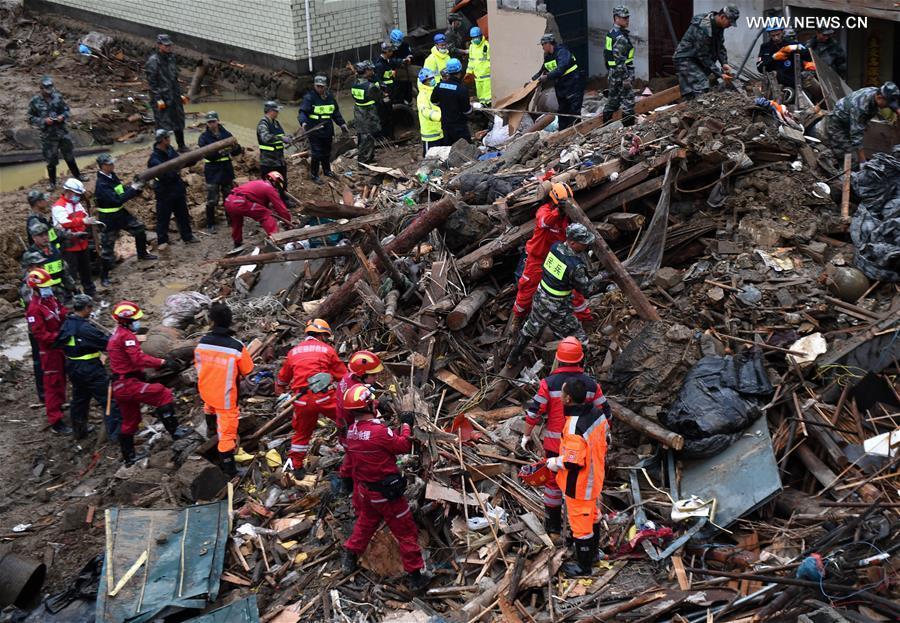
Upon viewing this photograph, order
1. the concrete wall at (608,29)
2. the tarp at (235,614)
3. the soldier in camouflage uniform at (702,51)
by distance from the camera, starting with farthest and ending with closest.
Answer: the concrete wall at (608,29) → the soldier in camouflage uniform at (702,51) → the tarp at (235,614)

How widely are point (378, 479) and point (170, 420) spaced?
127 inches

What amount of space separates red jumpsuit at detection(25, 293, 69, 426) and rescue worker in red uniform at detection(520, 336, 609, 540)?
209 inches

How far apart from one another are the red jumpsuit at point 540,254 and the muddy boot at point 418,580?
3.06 metres

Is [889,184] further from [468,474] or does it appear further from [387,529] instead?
[387,529]

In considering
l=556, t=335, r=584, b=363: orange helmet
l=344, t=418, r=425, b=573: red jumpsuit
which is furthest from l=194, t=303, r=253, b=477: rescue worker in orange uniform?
l=556, t=335, r=584, b=363: orange helmet

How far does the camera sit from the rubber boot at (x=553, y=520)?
7.18 metres

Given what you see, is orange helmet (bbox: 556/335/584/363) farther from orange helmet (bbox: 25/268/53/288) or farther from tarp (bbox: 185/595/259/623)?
orange helmet (bbox: 25/268/53/288)

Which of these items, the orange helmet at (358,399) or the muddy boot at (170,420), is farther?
the muddy boot at (170,420)

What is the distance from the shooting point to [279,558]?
298 inches

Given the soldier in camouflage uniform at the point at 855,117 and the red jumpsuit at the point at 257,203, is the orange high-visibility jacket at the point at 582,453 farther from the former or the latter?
the red jumpsuit at the point at 257,203

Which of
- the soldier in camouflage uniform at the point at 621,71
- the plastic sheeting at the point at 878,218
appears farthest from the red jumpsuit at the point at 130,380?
the soldier in camouflage uniform at the point at 621,71

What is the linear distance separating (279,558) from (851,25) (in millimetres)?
11968

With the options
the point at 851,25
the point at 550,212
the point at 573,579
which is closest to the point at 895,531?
the point at 573,579

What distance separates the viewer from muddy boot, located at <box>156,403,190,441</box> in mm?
9031
